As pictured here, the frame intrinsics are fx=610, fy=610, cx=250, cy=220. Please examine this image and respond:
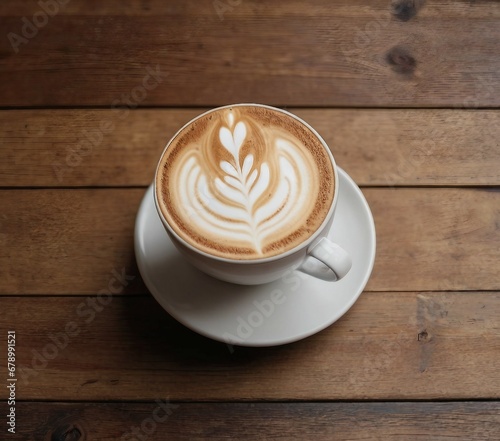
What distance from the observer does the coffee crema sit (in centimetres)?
65

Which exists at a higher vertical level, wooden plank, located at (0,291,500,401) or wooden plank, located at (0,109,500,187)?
wooden plank, located at (0,109,500,187)

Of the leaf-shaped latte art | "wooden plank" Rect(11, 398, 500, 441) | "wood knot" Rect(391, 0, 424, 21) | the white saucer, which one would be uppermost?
the leaf-shaped latte art

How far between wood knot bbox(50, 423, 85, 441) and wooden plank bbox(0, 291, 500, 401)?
3 centimetres

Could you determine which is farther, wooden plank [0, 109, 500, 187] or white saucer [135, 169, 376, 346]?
wooden plank [0, 109, 500, 187]

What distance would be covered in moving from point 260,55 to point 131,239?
362 millimetres

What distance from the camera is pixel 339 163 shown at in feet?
2.89

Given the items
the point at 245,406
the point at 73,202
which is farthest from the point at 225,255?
the point at 73,202

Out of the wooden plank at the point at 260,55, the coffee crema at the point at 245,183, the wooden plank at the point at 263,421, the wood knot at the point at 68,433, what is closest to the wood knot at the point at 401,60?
the wooden plank at the point at 260,55

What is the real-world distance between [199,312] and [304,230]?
167 mm

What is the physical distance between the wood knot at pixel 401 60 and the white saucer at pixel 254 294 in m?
0.29

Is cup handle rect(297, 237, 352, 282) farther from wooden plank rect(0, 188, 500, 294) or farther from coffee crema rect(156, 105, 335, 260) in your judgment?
wooden plank rect(0, 188, 500, 294)

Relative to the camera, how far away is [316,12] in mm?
994

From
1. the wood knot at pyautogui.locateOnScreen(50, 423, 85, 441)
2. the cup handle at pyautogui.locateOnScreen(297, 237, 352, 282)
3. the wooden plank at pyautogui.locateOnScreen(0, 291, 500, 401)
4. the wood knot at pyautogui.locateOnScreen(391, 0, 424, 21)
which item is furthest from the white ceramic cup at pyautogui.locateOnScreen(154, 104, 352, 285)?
the wood knot at pyautogui.locateOnScreen(391, 0, 424, 21)

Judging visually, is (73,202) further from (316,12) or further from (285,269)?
(316,12)
